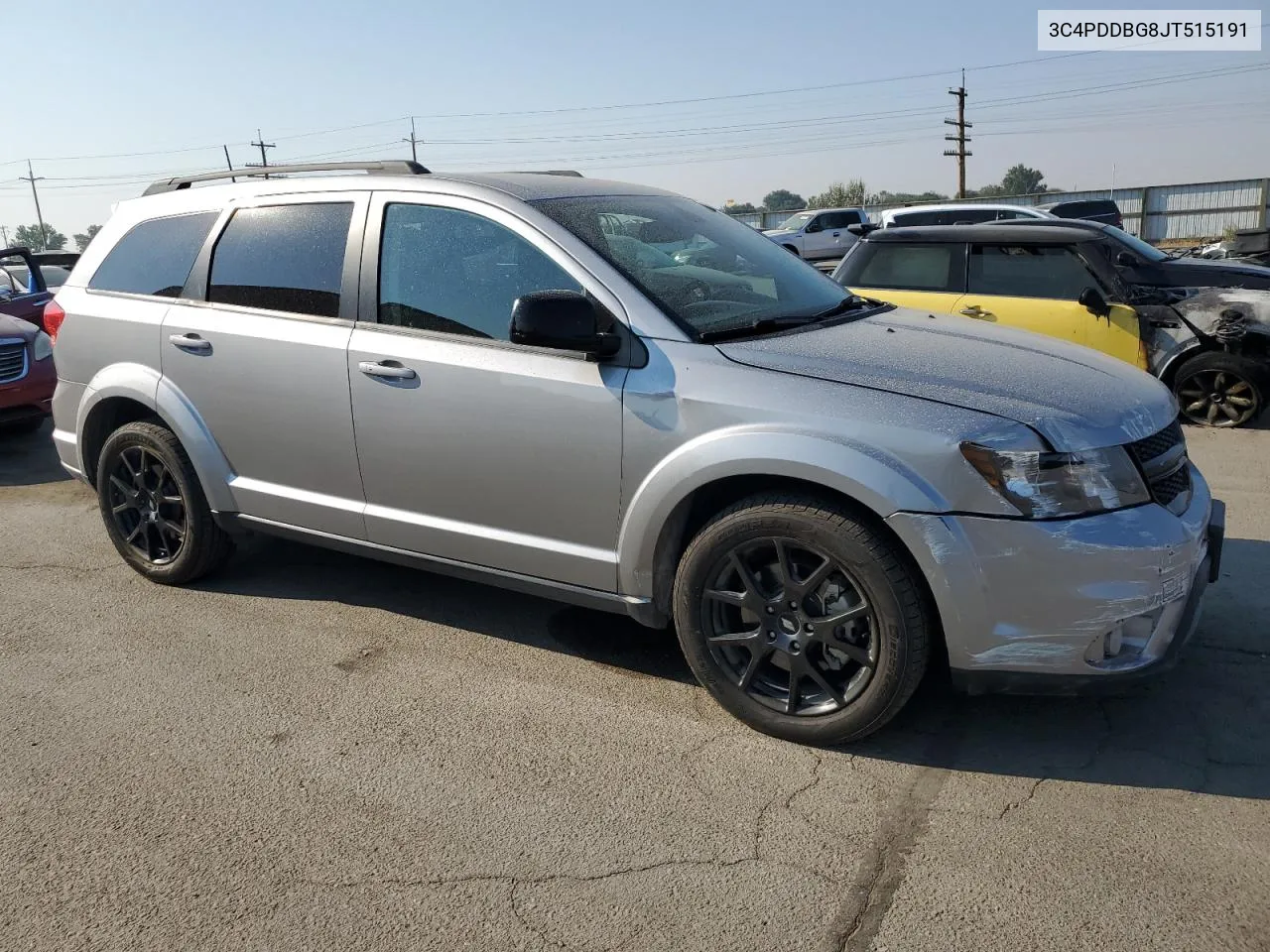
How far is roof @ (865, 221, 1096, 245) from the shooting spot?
25.7ft

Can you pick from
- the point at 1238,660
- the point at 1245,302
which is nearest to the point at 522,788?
the point at 1238,660

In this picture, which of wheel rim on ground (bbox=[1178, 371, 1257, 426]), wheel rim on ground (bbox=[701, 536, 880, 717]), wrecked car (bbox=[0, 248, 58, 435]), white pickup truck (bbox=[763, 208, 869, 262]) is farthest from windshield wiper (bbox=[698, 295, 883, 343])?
white pickup truck (bbox=[763, 208, 869, 262])

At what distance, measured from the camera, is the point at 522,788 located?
10.5 feet

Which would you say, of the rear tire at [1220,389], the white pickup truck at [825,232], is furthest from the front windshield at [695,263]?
the white pickup truck at [825,232]

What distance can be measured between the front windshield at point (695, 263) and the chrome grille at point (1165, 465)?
4.21ft

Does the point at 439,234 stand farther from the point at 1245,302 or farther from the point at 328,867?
the point at 1245,302

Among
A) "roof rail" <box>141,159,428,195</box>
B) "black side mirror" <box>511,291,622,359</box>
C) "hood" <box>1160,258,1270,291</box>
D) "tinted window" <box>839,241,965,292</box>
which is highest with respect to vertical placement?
Result: "roof rail" <box>141,159,428,195</box>

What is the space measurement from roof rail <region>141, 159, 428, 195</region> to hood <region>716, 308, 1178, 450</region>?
1756 millimetres

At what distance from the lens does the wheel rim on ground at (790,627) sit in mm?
3252

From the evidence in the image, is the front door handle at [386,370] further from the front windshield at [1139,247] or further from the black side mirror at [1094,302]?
the front windshield at [1139,247]

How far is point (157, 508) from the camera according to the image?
4.95m

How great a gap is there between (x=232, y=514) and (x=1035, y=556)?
3384 millimetres

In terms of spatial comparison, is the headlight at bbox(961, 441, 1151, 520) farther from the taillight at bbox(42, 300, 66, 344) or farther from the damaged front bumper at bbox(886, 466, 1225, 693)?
the taillight at bbox(42, 300, 66, 344)

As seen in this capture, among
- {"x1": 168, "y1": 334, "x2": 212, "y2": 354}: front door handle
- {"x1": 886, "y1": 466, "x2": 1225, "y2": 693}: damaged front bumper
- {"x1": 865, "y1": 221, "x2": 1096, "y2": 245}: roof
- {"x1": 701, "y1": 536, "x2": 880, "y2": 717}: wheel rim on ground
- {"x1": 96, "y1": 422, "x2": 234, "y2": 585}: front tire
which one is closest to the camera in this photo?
{"x1": 886, "y1": 466, "x2": 1225, "y2": 693}: damaged front bumper
